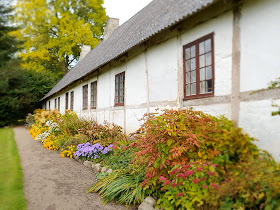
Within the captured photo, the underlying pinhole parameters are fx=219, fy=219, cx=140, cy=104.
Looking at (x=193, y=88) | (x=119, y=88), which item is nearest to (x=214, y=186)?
(x=193, y=88)

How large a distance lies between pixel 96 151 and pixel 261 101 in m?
4.16

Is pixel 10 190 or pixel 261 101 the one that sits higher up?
pixel 261 101

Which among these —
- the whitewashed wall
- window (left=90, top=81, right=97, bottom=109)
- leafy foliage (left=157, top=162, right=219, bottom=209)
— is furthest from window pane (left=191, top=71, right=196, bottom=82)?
window (left=90, top=81, right=97, bottom=109)

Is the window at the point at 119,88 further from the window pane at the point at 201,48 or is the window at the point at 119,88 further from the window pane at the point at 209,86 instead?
the window pane at the point at 209,86

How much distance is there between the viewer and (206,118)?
3.50 m

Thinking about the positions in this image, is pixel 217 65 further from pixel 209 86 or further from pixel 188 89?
pixel 188 89

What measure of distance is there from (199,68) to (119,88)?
13.4 ft

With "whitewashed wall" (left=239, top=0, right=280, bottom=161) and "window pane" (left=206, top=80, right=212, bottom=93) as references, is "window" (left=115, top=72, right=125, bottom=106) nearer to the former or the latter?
"window pane" (left=206, top=80, right=212, bottom=93)

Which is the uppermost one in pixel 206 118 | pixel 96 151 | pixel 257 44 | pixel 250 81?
pixel 257 44

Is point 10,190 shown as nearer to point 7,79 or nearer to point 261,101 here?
point 7,79

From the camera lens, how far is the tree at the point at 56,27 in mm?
22203

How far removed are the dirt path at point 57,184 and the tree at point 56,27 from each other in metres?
17.9

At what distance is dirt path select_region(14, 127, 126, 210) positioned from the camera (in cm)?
366

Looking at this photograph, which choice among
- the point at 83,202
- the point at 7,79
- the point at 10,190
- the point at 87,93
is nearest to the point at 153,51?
the point at 7,79
